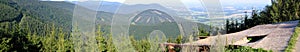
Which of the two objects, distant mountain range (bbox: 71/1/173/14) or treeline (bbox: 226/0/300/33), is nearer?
distant mountain range (bbox: 71/1/173/14)

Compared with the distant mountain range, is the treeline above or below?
below

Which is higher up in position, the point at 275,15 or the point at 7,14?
the point at 275,15

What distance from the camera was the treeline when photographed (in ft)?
106

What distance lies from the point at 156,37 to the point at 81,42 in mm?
1339

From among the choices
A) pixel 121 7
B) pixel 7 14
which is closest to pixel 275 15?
pixel 121 7

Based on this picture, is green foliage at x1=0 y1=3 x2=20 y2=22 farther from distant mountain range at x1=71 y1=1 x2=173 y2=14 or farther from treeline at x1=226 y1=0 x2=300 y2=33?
distant mountain range at x1=71 y1=1 x2=173 y2=14

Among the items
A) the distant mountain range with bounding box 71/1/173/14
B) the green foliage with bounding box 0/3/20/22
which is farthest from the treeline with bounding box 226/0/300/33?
the green foliage with bounding box 0/3/20/22

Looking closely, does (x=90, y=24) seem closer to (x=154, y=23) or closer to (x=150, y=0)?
(x=150, y=0)

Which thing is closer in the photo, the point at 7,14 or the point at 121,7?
the point at 121,7

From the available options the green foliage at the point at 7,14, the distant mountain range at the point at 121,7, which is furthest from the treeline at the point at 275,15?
the green foliage at the point at 7,14

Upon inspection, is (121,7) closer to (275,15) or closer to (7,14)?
(275,15)

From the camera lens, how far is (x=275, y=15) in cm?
3312

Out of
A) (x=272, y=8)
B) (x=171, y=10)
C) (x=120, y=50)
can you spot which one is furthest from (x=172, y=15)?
(x=272, y=8)

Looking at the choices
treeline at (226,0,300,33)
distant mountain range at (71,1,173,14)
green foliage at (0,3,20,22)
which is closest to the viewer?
distant mountain range at (71,1,173,14)
